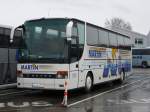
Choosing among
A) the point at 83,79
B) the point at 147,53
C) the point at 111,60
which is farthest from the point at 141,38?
the point at 83,79

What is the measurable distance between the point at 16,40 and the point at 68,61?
425 centimetres

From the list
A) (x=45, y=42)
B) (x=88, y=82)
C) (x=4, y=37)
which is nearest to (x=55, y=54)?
(x=45, y=42)

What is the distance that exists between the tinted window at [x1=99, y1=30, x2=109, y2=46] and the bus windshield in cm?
410

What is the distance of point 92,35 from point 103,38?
6.18ft

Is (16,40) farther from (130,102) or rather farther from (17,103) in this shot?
(130,102)

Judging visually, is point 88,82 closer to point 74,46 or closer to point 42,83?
point 74,46

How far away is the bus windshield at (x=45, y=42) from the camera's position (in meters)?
15.3

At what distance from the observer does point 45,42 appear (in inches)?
615

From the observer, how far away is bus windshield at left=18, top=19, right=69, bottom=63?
15.3 m

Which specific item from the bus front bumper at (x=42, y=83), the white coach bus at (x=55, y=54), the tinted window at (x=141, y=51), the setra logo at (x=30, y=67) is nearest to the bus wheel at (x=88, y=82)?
the white coach bus at (x=55, y=54)

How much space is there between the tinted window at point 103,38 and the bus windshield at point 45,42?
4.10 metres

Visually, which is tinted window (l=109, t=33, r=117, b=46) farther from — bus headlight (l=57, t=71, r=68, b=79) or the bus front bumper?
the bus front bumper

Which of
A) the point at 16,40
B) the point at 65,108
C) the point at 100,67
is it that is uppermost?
the point at 16,40

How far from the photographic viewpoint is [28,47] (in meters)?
15.8
